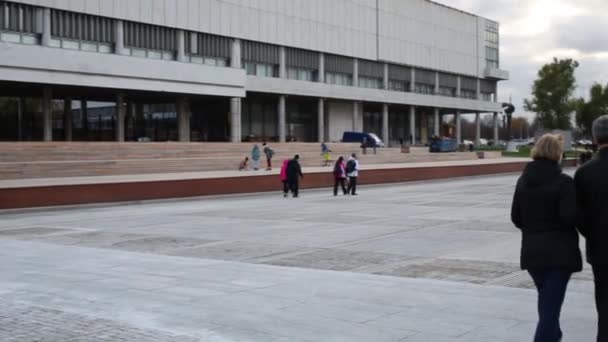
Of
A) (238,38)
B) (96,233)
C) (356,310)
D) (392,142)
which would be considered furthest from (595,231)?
(392,142)

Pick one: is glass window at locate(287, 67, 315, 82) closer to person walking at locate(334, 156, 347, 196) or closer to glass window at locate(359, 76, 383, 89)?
glass window at locate(359, 76, 383, 89)

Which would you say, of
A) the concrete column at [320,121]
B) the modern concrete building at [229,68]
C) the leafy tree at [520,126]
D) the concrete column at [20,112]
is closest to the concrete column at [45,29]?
the modern concrete building at [229,68]

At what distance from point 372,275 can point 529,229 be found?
4806mm

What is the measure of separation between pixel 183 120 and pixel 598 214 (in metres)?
53.6

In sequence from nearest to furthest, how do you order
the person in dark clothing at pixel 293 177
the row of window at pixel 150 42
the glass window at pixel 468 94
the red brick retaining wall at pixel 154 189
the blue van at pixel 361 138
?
the red brick retaining wall at pixel 154 189, the person in dark clothing at pixel 293 177, the row of window at pixel 150 42, the blue van at pixel 361 138, the glass window at pixel 468 94

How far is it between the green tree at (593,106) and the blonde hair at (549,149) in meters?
82.5

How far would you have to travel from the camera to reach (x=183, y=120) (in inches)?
2251

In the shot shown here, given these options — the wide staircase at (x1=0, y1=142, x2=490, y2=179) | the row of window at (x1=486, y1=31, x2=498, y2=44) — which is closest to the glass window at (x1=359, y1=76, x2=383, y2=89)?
the wide staircase at (x1=0, y1=142, x2=490, y2=179)

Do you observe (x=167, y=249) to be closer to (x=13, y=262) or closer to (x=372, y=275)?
(x=13, y=262)

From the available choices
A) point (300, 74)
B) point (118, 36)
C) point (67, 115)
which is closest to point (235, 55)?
point (300, 74)

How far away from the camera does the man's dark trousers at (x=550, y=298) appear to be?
17.2ft

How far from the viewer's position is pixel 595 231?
505 centimetres

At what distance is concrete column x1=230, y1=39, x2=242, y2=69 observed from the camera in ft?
194

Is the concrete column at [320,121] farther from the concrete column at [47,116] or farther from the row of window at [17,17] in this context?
the row of window at [17,17]
